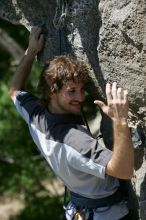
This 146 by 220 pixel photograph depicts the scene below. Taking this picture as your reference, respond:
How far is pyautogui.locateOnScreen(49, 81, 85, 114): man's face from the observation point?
247cm

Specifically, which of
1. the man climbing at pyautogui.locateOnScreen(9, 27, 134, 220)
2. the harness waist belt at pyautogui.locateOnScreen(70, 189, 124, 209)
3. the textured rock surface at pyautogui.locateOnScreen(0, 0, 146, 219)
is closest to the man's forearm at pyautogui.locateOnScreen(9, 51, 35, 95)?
the textured rock surface at pyautogui.locateOnScreen(0, 0, 146, 219)

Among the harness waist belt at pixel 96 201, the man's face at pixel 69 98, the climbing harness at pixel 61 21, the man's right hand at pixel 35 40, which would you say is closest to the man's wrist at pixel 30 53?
the man's right hand at pixel 35 40

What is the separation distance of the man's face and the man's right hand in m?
0.38

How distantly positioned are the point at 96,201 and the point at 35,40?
0.87 metres

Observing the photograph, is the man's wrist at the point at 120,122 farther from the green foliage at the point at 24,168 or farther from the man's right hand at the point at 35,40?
the green foliage at the point at 24,168

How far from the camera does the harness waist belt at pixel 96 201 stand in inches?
99.2

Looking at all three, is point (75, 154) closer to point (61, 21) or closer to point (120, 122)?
point (120, 122)

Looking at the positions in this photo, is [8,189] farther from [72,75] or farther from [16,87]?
[72,75]

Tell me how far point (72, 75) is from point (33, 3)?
59 cm

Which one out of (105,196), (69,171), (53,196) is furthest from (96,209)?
(53,196)

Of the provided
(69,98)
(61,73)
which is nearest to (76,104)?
(69,98)

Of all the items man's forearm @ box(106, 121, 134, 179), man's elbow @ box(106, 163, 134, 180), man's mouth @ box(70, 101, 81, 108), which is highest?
man's mouth @ box(70, 101, 81, 108)

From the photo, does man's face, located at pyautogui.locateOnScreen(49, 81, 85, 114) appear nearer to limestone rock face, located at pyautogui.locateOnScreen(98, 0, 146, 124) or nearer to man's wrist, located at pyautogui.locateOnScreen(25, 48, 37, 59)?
limestone rock face, located at pyautogui.locateOnScreen(98, 0, 146, 124)

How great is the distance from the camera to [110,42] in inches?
94.7
